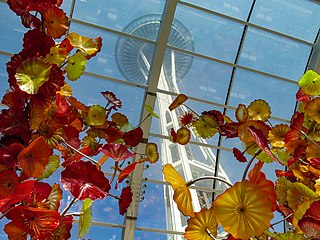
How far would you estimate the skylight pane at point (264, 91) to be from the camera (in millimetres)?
10209

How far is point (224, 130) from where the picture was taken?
2125 millimetres

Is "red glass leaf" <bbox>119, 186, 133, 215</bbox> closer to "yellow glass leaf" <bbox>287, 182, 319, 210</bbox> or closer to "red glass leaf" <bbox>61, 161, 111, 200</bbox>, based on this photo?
"red glass leaf" <bbox>61, 161, 111, 200</bbox>

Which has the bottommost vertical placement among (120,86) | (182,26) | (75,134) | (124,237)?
(124,237)

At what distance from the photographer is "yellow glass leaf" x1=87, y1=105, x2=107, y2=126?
2.08m

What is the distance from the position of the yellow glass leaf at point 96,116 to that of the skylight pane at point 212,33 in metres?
7.85

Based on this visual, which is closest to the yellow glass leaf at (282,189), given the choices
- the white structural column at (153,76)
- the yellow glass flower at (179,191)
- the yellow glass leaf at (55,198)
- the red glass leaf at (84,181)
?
the yellow glass flower at (179,191)

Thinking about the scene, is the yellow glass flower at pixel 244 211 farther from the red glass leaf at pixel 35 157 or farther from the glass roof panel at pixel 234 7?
the glass roof panel at pixel 234 7

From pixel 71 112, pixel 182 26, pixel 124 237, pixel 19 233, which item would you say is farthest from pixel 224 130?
pixel 182 26

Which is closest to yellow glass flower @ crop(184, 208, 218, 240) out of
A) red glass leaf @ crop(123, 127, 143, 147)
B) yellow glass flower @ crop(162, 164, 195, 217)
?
yellow glass flower @ crop(162, 164, 195, 217)

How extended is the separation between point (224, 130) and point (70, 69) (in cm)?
88

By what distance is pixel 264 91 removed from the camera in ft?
35.2

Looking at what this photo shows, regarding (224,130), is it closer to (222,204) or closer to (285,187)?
(285,187)

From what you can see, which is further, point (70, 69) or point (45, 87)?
point (70, 69)

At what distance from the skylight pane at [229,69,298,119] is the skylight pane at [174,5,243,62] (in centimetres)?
66
